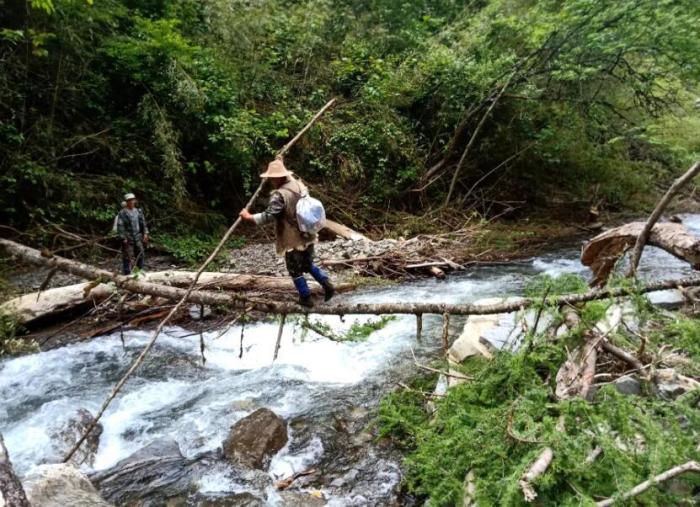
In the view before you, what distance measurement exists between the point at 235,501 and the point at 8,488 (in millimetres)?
2113

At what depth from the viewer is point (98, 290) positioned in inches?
296

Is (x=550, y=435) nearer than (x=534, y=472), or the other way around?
(x=534, y=472)

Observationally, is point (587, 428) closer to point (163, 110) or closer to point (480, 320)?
point (480, 320)

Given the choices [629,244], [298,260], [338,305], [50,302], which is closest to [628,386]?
[338,305]

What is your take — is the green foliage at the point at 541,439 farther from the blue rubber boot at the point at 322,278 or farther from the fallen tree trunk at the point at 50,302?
the fallen tree trunk at the point at 50,302

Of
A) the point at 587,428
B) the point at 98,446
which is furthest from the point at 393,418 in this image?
the point at 98,446

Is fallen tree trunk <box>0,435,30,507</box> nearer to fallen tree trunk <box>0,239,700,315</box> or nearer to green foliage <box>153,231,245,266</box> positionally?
fallen tree trunk <box>0,239,700,315</box>

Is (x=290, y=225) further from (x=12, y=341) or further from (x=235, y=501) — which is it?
(x=12, y=341)

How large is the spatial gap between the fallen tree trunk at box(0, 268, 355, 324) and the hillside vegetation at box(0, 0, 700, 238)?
3456mm

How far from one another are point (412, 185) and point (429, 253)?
154 inches

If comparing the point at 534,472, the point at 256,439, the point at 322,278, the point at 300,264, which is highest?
the point at 300,264

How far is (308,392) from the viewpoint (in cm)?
562

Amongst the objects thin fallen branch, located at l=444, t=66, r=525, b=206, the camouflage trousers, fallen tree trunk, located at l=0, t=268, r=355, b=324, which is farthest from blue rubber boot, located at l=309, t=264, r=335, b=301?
thin fallen branch, located at l=444, t=66, r=525, b=206

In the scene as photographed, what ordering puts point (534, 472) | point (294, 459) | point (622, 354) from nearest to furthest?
point (534, 472), point (622, 354), point (294, 459)
